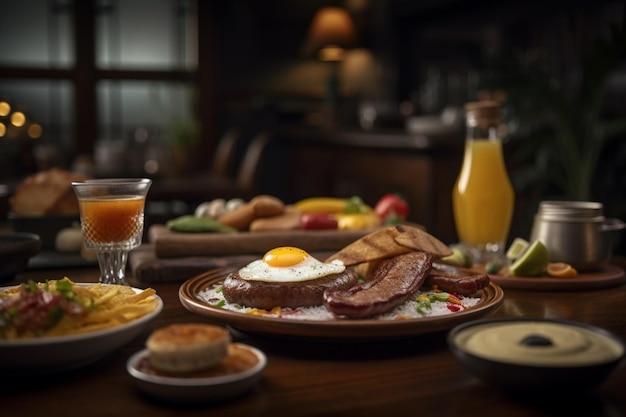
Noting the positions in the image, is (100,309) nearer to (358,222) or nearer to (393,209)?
(358,222)

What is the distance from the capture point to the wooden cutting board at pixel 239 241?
5.94 ft

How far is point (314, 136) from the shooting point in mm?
6441

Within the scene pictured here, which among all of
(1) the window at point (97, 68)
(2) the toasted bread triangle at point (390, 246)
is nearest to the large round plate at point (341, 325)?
(2) the toasted bread triangle at point (390, 246)

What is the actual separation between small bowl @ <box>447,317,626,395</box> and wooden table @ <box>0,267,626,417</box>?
41 millimetres

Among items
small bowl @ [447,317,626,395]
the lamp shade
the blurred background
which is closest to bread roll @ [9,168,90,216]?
small bowl @ [447,317,626,395]

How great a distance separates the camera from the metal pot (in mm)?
1707

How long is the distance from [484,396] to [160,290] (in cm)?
89

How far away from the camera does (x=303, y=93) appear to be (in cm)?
934

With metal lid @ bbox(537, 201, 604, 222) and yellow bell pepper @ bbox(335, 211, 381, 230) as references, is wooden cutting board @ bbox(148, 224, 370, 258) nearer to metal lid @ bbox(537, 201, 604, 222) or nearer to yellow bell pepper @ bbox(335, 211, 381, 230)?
yellow bell pepper @ bbox(335, 211, 381, 230)

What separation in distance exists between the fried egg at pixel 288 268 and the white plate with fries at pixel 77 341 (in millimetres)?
194

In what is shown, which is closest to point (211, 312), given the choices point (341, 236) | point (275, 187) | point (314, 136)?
point (341, 236)

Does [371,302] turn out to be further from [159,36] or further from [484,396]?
[159,36]

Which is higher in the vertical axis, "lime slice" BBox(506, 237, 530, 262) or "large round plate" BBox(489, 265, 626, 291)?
"lime slice" BBox(506, 237, 530, 262)

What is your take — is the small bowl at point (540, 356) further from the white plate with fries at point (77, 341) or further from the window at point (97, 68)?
the window at point (97, 68)
